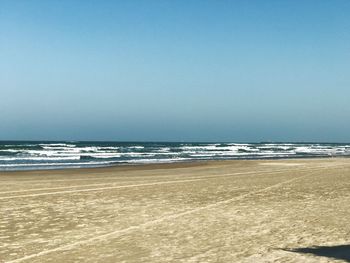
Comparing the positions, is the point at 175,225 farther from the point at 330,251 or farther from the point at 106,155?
the point at 106,155

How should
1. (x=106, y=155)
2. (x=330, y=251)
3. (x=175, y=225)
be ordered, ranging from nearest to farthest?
(x=330, y=251) → (x=175, y=225) → (x=106, y=155)

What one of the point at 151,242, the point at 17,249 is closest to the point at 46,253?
the point at 17,249

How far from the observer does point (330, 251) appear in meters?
8.99

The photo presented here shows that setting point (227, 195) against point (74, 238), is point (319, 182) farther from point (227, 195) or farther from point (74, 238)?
point (74, 238)

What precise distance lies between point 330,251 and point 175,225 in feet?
13.7

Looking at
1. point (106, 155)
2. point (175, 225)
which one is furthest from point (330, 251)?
point (106, 155)

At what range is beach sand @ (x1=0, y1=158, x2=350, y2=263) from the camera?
9039 mm

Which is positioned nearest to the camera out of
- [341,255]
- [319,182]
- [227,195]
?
[341,255]

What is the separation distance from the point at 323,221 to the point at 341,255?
12.6 feet

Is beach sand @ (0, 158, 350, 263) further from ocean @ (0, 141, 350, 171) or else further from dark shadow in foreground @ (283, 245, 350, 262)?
ocean @ (0, 141, 350, 171)

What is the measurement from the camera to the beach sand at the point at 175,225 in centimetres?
904

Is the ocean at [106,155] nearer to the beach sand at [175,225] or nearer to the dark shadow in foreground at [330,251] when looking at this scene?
the beach sand at [175,225]

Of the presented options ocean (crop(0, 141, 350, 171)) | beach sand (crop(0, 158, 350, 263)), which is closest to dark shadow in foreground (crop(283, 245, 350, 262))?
beach sand (crop(0, 158, 350, 263))

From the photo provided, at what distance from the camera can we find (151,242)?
10.0 metres
